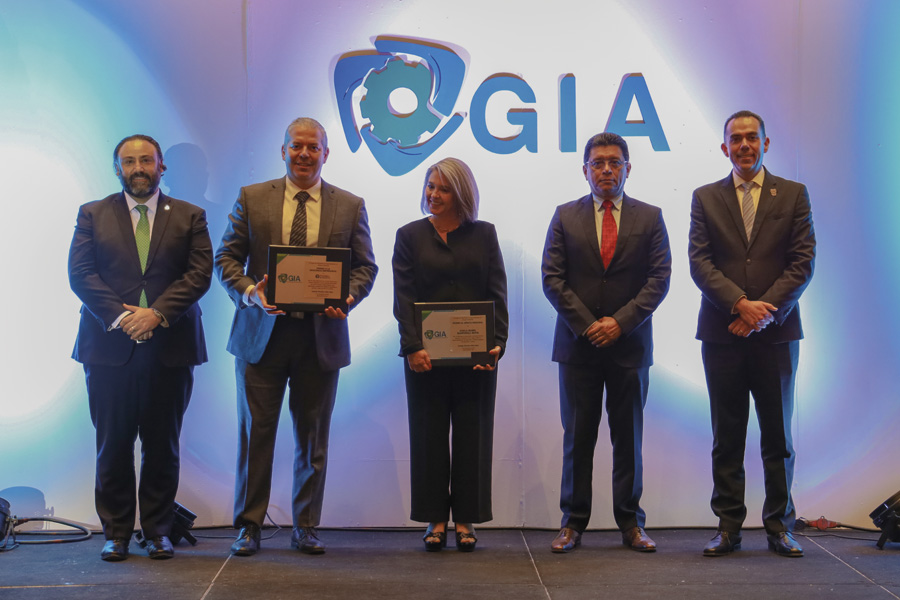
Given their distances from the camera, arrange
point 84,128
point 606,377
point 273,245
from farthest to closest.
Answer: point 84,128 < point 606,377 < point 273,245

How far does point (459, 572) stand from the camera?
12.1ft

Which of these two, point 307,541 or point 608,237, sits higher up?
point 608,237

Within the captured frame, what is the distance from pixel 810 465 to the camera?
4.74 meters

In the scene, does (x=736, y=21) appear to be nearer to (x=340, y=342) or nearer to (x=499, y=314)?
(x=499, y=314)

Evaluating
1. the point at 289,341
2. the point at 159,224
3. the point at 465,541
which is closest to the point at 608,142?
the point at 289,341

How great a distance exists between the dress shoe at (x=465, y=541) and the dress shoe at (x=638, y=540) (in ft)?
2.38

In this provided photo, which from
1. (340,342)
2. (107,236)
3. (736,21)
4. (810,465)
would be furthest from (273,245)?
(810,465)

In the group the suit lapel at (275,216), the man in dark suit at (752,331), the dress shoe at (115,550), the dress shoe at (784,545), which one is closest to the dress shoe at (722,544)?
the man in dark suit at (752,331)

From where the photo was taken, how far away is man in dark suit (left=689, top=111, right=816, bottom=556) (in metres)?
4.02

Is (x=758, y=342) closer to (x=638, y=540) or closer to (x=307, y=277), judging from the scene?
(x=638, y=540)

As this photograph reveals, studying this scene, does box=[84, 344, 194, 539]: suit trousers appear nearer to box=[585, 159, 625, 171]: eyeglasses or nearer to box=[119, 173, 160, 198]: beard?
box=[119, 173, 160, 198]: beard

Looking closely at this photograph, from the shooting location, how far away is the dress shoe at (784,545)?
397 cm

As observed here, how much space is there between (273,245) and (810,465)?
10.1ft

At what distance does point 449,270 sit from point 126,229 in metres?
1.50
